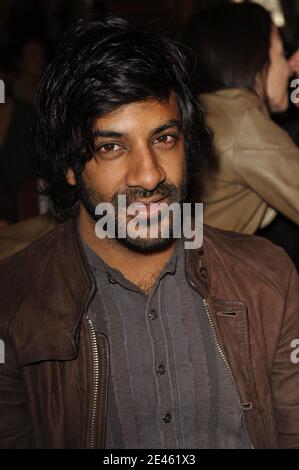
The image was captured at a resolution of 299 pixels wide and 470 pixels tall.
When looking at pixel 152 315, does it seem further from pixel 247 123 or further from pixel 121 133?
pixel 247 123

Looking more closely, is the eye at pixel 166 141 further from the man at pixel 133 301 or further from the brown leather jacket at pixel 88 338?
the brown leather jacket at pixel 88 338

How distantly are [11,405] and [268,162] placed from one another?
1124mm

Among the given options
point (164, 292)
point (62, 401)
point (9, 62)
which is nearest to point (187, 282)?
point (164, 292)

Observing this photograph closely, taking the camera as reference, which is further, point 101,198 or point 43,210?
point 43,210

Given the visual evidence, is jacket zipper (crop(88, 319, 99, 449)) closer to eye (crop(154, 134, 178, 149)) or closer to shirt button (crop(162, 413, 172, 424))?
shirt button (crop(162, 413, 172, 424))

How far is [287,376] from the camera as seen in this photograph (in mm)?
1814

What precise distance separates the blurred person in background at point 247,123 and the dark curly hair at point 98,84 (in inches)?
12.9

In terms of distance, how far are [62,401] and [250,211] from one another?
1.02 metres

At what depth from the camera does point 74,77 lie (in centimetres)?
169

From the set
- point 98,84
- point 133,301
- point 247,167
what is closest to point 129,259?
point 133,301

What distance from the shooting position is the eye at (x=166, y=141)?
167 cm

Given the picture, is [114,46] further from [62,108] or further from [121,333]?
[121,333]

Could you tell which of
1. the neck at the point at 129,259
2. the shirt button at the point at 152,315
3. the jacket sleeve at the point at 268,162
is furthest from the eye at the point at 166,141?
the jacket sleeve at the point at 268,162

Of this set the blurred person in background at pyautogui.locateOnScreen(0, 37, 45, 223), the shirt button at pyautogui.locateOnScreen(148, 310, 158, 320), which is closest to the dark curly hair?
the blurred person in background at pyautogui.locateOnScreen(0, 37, 45, 223)
